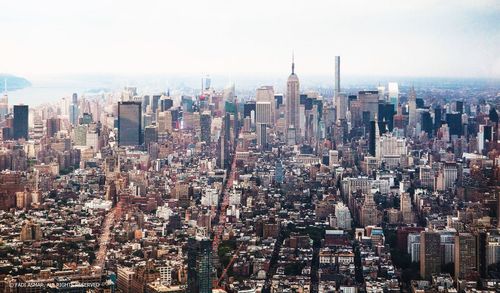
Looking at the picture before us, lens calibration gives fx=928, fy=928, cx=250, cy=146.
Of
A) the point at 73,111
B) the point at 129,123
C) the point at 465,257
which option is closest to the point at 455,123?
the point at 465,257

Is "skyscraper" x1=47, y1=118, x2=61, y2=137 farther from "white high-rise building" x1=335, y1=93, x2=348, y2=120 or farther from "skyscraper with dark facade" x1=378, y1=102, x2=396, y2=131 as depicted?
"skyscraper with dark facade" x1=378, y1=102, x2=396, y2=131

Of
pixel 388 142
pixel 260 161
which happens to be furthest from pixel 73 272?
pixel 388 142

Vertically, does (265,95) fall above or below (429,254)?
above

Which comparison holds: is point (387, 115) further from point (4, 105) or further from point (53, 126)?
point (4, 105)

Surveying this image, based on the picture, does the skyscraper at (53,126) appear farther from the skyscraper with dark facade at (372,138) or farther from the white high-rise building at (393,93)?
the white high-rise building at (393,93)

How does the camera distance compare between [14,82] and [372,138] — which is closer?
[14,82]

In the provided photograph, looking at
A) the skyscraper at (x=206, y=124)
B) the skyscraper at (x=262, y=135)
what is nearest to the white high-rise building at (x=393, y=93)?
the skyscraper at (x=262, y=135)

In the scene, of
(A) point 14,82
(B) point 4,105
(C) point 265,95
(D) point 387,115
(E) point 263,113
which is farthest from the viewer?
(D) point 387,115
